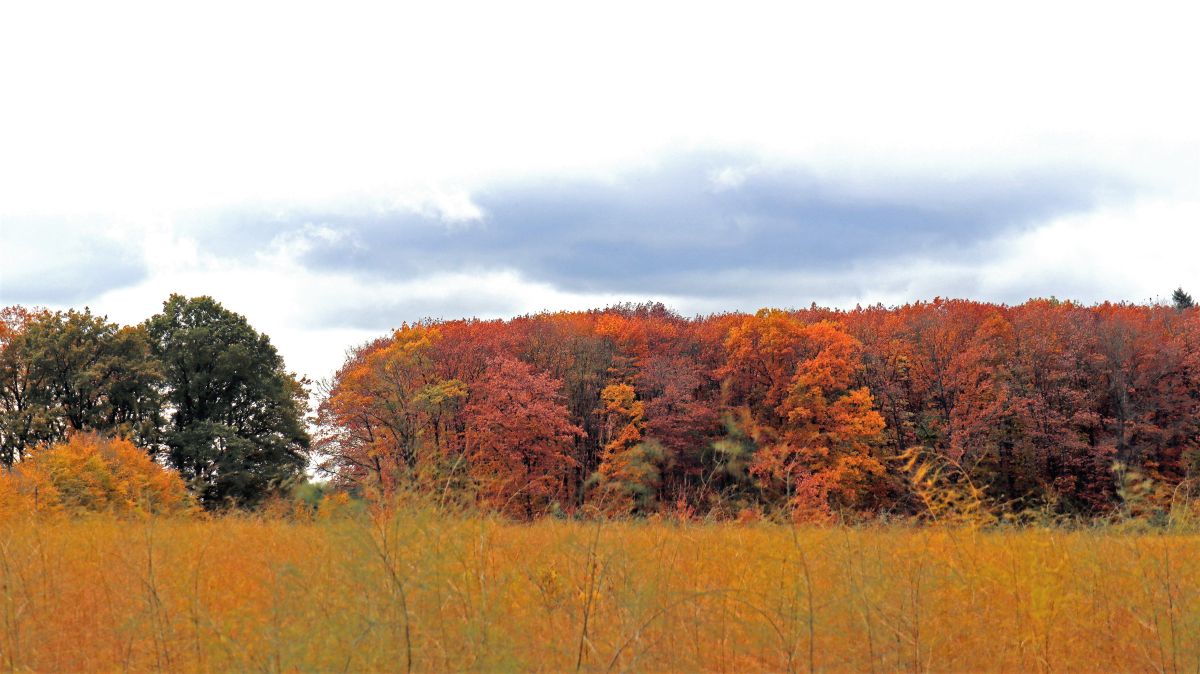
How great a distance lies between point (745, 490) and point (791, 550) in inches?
37.9

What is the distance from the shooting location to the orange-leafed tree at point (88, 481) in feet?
61.2

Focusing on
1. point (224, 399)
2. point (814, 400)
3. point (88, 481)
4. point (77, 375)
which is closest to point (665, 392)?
point (814, 400)

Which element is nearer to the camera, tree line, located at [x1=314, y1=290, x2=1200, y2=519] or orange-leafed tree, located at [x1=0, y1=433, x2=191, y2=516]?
orange-leafed tree, located at [x1=0, y1=433, x2=191, y2=516]

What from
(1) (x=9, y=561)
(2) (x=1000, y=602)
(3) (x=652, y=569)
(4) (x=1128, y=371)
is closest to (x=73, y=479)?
(1) (x=9, y=561)

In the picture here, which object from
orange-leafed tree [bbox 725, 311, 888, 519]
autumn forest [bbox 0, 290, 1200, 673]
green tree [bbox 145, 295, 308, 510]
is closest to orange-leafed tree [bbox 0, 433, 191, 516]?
autumn forest [bbox 0, 290, 1200, 673]

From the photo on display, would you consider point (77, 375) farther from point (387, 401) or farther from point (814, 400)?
point (814, 400)

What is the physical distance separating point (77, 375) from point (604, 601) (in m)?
42.1

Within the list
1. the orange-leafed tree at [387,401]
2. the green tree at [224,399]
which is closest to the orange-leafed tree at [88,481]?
the orange-leafed tree at [387,401]

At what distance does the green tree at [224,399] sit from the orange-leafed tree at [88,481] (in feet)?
31.9

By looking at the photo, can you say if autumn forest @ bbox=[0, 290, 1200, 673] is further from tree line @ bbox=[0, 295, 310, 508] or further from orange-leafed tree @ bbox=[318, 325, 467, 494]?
tree line @ bbox=[0, 295, 310, 508]

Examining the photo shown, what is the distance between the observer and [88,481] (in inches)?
915

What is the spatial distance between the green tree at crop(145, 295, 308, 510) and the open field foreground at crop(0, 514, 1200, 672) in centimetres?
3405

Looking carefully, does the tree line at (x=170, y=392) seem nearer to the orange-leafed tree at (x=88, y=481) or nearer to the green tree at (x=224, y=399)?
the green tree at (x=224, y=399)

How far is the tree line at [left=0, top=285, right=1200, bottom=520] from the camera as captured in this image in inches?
1506
